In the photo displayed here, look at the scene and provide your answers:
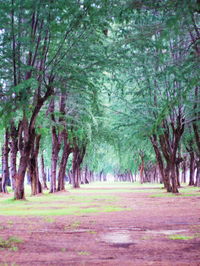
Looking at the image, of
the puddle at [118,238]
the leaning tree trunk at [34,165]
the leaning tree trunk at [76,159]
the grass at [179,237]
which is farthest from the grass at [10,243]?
the leaning tree trunk at [76,159]

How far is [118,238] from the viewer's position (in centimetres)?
847

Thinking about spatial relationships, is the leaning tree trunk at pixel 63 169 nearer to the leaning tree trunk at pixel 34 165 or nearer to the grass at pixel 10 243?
the leaning tree trunk at pixel 34 165

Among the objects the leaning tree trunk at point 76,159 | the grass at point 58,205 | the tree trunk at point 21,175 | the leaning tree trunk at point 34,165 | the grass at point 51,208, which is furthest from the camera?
the leaning tree trunk at point 76,159

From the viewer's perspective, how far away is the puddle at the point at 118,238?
7.95m

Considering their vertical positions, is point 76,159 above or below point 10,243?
above

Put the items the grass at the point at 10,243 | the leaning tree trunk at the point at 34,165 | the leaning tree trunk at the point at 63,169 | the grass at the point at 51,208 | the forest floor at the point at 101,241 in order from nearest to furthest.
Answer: the forest floor at the point at 101,241 < the grass at the point at 10,243 < the grass at the point at 51,208 < the leaning tree trunk at the point at 34,165 < the leaning tree trunk at the point at 63,169

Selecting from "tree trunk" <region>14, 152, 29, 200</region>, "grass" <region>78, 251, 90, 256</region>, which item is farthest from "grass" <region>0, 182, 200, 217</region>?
"grass" <region>78, 251, 90, 256</region>

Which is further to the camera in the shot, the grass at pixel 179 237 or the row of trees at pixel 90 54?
the row of trees at pixel 90 54

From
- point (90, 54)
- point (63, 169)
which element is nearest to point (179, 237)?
point (90, 54)

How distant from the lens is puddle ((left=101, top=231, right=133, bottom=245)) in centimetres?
795

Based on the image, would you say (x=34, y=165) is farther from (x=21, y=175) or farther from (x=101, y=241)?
(x=101, y=241)

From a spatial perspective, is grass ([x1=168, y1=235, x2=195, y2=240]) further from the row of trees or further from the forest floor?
the row of trees

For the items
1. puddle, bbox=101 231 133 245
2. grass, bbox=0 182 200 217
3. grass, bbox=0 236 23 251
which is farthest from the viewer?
grass, bbox=0 182 200 217

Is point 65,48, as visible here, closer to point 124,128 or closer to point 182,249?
point 182,249
